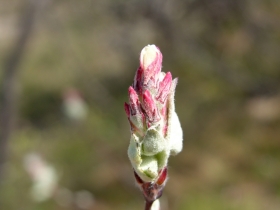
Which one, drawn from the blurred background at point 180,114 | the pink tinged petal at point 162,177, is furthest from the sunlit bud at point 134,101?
the blurred background at point 180,114

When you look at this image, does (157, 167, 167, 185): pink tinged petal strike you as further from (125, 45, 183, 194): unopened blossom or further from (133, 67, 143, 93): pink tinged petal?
(133, 67, 143, 93): pink tinged petal

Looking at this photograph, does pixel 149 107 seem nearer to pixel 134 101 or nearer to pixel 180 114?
pixel 134 101

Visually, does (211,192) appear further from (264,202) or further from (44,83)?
(44,83)

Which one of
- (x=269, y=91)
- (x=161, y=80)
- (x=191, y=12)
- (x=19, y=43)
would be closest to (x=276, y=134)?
(x=269, y=91)

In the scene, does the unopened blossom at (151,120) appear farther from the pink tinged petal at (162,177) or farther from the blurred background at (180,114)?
the blurred background at (180,114)

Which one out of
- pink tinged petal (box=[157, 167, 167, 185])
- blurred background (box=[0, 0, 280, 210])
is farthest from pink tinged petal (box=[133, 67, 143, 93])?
blurred background (box=[0, 0, 280, 210])

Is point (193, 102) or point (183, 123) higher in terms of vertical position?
point (193, 102)

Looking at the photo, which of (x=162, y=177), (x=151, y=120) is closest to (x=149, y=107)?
(x=151, y=120)
